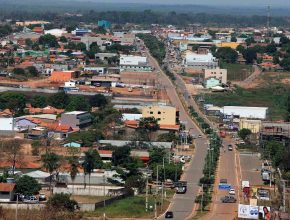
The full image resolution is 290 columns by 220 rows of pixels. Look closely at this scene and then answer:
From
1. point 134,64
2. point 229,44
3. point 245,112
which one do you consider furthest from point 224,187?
point 229,44

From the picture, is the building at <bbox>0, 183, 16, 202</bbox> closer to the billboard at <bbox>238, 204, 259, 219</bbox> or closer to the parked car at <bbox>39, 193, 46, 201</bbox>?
the parked car at <bbox>39, 193, 46, 201</bbox>

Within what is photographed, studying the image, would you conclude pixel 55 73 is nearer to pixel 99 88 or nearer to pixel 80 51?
pixel 99 88

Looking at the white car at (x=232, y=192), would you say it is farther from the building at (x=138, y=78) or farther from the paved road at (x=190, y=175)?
the building at (x=138, y=78)

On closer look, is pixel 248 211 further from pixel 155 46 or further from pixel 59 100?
pixel 155 46

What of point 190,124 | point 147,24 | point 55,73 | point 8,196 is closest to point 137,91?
point 55,73

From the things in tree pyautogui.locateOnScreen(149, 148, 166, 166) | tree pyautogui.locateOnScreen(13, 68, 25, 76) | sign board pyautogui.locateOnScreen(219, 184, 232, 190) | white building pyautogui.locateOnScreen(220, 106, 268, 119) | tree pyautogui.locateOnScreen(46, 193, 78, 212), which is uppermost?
tree pyautogui.locateOnScreen(46, 193, 78, 212)

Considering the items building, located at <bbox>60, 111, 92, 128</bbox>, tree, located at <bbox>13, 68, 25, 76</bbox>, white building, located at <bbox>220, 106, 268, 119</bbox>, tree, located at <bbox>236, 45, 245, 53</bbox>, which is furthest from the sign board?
tree, located at <bbox>236, 45, 245, 53</bbox>
